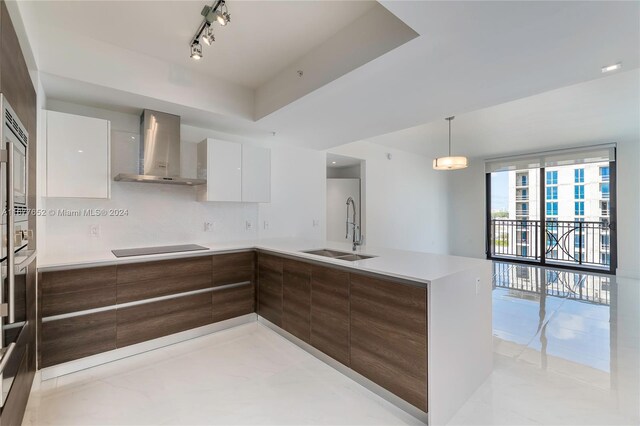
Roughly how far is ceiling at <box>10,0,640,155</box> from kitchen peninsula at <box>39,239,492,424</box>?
4.55 ft

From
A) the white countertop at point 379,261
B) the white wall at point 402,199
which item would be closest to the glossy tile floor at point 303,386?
the white countertop at point 379,261

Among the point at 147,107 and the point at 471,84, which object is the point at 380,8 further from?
the point at 147,107

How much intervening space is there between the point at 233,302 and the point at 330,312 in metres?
1.22

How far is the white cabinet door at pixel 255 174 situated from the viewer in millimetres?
3357

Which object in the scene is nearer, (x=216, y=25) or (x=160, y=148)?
(x=216, y=25)

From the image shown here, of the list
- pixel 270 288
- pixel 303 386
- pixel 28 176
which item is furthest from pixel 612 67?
pixel 28 176

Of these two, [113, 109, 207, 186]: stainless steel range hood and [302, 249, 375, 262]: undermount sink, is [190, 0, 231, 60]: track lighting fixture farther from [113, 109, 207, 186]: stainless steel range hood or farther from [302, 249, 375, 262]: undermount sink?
[302, 249, 375, 262]: undermount sink

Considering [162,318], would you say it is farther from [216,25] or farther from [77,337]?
[216,25]

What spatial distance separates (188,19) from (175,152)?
4.22 ft

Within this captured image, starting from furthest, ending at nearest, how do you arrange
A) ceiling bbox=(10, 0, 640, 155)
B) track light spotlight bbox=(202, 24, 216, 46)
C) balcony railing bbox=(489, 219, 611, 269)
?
1. balcony railing bbox=(489, 219, 611, 269)
2. track light spotlight bbox=(202, 24, 216, 46)
3. ceiling bbox=(10, 0, 640, 155)

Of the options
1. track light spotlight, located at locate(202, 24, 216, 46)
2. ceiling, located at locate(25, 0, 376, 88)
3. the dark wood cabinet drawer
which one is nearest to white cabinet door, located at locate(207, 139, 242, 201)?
the dark wood cabinet drawer

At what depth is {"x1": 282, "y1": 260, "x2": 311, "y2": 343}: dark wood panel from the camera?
8.00 feet

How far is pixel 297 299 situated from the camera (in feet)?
8.34

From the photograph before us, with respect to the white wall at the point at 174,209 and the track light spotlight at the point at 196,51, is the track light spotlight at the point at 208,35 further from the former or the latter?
the white wall at the point at 174,209
